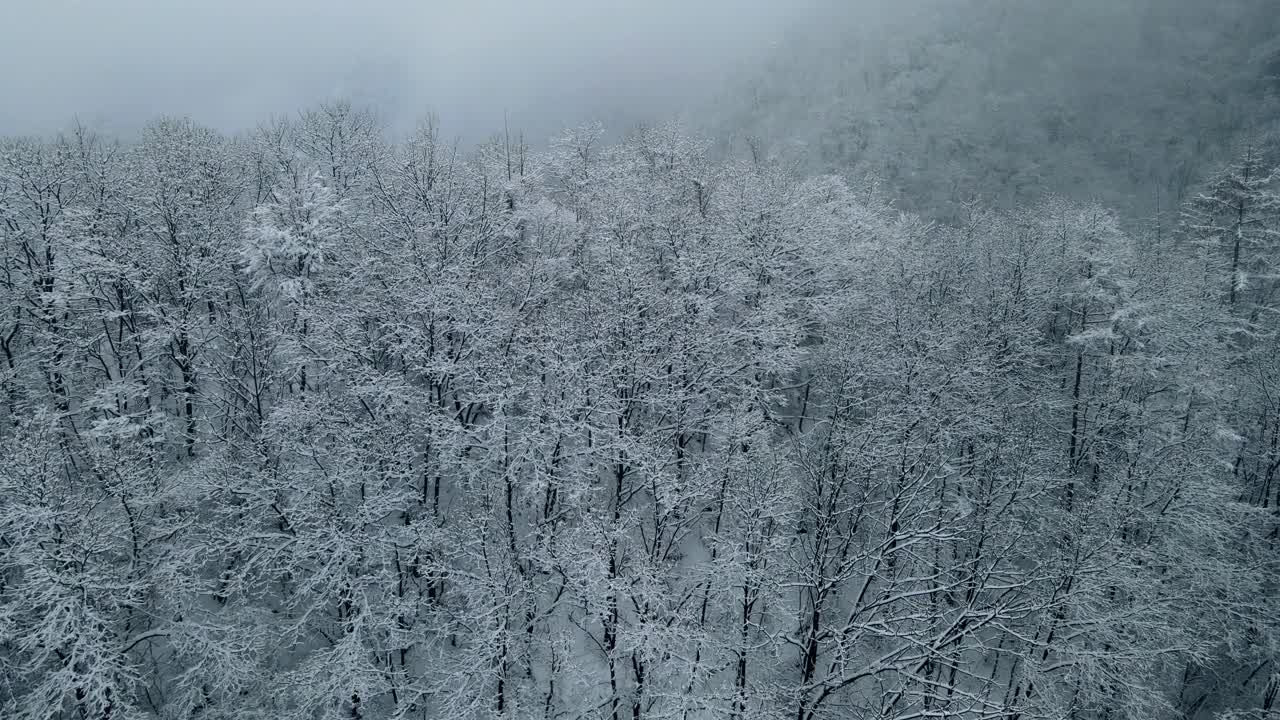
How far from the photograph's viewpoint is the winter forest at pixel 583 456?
18266 mm

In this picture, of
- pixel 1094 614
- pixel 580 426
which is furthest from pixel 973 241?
pixel 580 426

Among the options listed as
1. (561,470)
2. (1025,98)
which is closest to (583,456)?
(561,470)

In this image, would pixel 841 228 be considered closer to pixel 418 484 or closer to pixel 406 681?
pixel 418 484

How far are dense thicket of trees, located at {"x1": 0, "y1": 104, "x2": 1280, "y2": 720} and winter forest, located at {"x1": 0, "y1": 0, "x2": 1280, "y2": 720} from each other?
209 millimetres

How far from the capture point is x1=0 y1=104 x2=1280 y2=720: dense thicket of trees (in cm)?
1817

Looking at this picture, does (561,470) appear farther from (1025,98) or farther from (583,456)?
(1025,98)

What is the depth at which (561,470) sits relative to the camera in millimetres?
21781

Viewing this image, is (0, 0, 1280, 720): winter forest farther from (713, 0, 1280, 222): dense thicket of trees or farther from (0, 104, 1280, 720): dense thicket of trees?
(713, 0, 1280, 222): dense thicket of trees

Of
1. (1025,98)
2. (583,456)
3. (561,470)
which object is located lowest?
(561,470)

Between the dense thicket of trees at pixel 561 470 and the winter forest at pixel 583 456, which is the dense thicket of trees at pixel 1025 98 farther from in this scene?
the dense thicket of trees at pixel 561 470

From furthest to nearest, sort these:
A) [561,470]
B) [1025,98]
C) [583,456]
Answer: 1. [1025,98]
2. [561,470]
3. [583,456]

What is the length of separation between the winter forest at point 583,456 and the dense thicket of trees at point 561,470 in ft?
0.69

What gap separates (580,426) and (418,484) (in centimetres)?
802

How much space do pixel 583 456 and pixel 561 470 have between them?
206 centimetres
